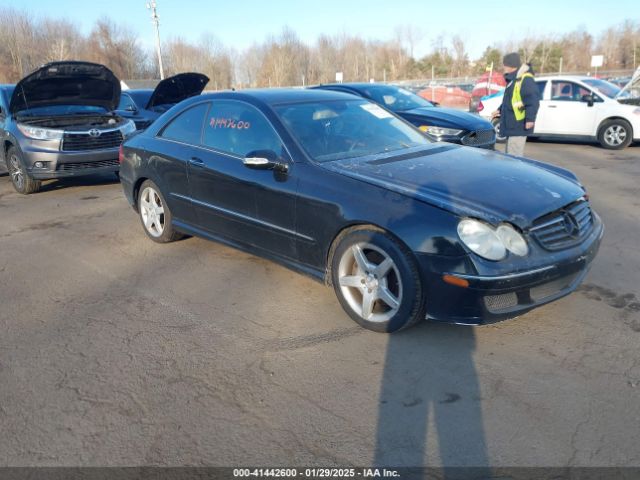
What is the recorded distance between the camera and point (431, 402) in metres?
2.84

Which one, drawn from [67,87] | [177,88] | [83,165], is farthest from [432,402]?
[177,88]

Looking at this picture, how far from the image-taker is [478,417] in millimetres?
2699

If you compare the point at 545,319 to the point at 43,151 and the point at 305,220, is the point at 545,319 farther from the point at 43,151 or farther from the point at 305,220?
the point at 43,151

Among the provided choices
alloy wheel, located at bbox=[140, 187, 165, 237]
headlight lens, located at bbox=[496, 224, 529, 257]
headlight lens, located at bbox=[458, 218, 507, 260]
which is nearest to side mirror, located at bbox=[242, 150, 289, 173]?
headlight lens, located at bbox=[458, 218, 507, 260]

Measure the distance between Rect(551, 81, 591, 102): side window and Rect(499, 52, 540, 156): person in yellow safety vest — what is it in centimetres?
535

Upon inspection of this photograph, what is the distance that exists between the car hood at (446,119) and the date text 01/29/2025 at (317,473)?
7.06 m

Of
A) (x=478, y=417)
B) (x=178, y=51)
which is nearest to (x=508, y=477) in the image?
(x=478, y=417)

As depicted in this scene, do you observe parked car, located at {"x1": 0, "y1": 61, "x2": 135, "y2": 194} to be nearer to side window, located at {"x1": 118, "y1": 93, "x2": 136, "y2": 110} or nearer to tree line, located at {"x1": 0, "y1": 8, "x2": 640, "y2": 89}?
side window, located at {"x1": 118, "y1": 93, "x2": 136, "y2": 110}

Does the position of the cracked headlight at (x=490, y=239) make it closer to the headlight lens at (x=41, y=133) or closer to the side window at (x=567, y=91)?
the headlight lens at (x=41, y=133)

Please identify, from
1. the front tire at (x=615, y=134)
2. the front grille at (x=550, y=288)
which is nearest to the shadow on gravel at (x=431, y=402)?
the front grille at (x=550, y=288)

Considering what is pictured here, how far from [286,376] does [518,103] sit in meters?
5.65

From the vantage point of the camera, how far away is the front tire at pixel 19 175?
852cm

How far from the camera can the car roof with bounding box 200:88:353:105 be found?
14.9ft

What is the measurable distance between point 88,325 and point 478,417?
275 cm
